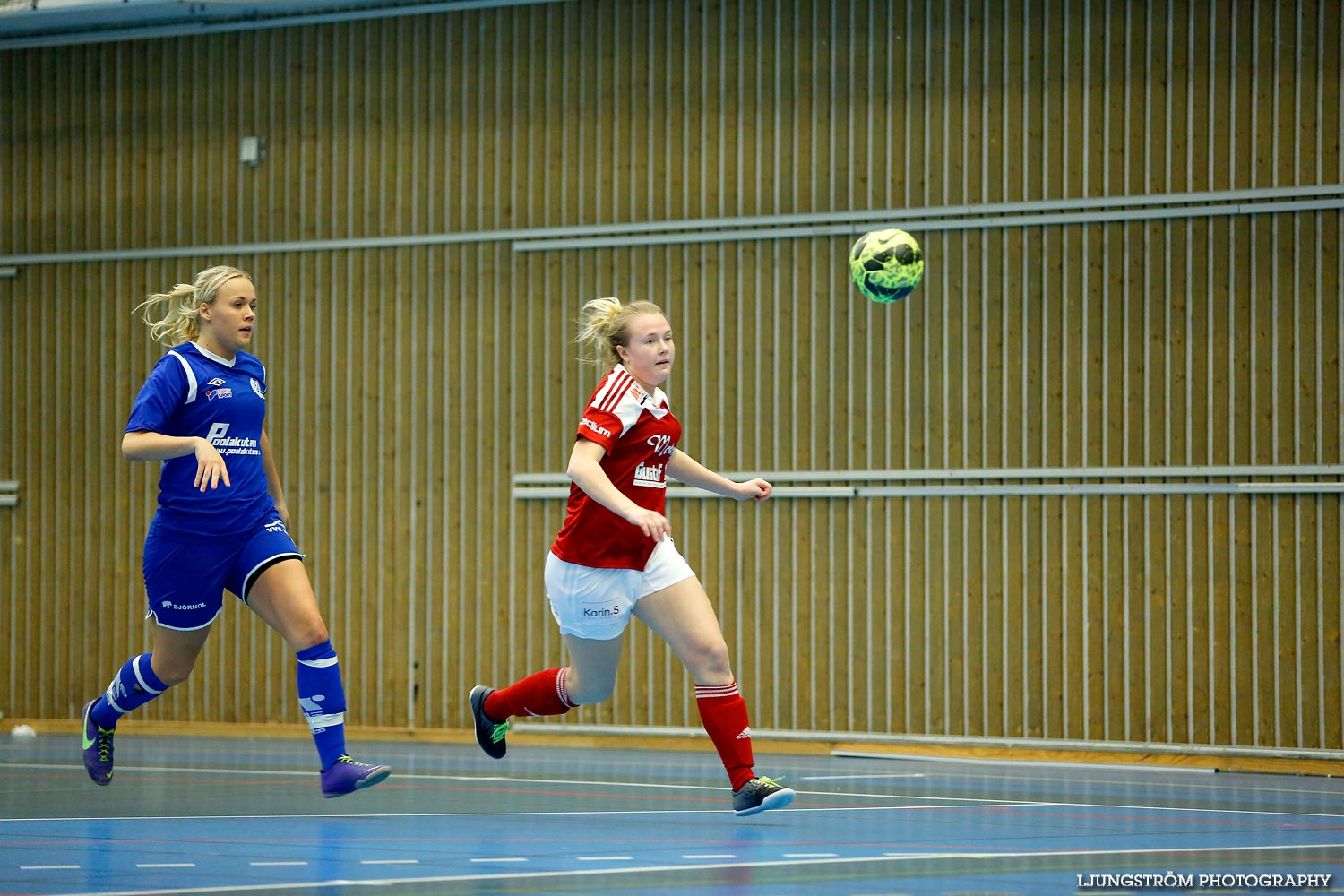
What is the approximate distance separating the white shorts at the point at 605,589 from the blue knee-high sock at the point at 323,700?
0.96m

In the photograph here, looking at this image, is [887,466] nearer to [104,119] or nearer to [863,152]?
[863,152]

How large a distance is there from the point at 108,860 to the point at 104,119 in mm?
10241

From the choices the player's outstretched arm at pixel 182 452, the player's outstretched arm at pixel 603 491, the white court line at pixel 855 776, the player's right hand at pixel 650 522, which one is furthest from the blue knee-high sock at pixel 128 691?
the white court line at pixel 855 776

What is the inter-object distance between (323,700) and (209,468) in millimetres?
1094

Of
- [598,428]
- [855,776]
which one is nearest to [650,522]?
[598,428]

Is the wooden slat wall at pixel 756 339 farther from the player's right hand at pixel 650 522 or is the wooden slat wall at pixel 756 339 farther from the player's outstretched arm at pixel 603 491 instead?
the player's right hand at pixel 650 522

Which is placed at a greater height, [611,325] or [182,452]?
[611,325]

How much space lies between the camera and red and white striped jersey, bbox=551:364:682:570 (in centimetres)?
658

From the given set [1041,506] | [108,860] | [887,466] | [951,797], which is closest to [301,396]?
[887,466]

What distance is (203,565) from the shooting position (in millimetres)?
6961

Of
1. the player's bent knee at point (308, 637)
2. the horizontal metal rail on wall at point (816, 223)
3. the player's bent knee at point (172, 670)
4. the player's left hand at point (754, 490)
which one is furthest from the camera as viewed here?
the horizontal metal rail on wall at point (816, 223)

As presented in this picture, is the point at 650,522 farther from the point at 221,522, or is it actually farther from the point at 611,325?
the point at 221,522

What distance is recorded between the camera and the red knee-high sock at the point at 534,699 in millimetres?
7281

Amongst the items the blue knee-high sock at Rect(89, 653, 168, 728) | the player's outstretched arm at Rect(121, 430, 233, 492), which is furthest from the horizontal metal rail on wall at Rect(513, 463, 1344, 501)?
the player's outstretched arm at Rect(121, 430, 233, 492)
